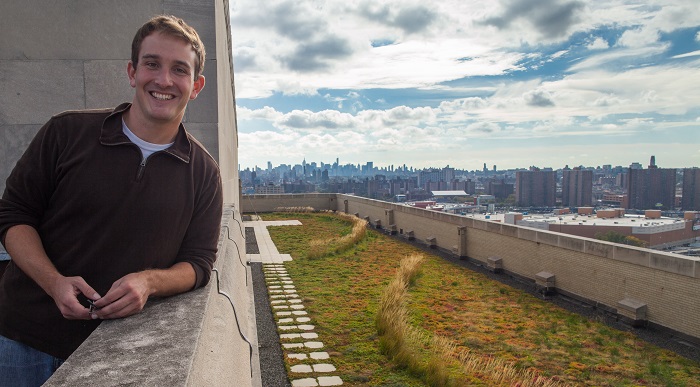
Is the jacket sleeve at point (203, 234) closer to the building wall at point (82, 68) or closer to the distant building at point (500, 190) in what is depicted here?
the building wall at point (82, 68)

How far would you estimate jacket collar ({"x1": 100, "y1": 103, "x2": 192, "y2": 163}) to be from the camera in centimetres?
255

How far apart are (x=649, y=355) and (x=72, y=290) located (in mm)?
8632

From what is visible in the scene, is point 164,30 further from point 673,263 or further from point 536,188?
point 536,188

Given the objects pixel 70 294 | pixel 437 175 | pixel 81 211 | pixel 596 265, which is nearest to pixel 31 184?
pixel 81 211

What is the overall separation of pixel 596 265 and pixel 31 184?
10966mm

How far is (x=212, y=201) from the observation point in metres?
2.91

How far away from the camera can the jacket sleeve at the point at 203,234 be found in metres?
2.78

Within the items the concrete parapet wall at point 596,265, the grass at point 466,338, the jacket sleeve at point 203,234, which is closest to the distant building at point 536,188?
the concrete parapet wall at point 596,265

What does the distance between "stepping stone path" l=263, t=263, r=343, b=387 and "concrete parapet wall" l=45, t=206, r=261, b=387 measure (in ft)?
11.0

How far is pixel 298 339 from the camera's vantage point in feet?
24.8

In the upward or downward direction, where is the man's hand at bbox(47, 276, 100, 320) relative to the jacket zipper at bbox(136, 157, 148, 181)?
downward

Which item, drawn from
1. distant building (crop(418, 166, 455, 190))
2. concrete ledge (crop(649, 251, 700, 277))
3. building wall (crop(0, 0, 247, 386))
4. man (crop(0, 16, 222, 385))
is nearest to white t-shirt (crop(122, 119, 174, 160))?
man (crop(0, 16, 222, 385))

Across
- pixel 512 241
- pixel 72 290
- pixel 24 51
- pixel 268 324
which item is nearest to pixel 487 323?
pixel 268 324

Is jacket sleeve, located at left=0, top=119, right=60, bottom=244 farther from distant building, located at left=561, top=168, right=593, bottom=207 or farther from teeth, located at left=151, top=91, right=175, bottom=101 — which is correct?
distant building, located at left=561, top=168, right=593, bottom=207
